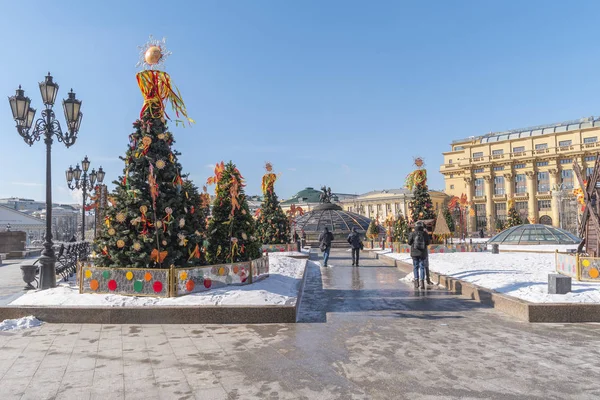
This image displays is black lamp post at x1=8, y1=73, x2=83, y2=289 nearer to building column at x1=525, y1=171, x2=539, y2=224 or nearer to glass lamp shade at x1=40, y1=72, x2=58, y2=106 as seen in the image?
glass lamp shade at x1=40, y1=72, x2=58, y2=106

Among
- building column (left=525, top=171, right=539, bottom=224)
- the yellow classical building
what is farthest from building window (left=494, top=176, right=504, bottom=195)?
building column (left=525, top=171, right=539, bottom=224)

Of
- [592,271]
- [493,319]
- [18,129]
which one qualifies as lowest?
[493,319]

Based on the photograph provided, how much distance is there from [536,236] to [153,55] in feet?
90.3

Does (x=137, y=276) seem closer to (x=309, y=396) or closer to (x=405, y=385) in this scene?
(x=309, y=396)

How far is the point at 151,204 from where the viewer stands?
8.32m

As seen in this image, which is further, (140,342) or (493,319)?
(493,319)

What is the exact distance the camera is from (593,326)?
648 centimetres

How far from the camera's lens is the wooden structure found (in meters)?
10.5

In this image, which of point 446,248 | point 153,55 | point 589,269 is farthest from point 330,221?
point 153,55

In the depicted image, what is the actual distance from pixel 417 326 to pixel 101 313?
510 centimetres

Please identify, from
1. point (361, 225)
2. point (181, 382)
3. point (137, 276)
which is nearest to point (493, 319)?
point (181, 382)

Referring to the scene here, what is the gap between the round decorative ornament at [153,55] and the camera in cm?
881

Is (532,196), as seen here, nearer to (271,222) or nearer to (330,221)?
(330,221)

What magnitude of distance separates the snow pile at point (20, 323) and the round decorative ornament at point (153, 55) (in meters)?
5.41
